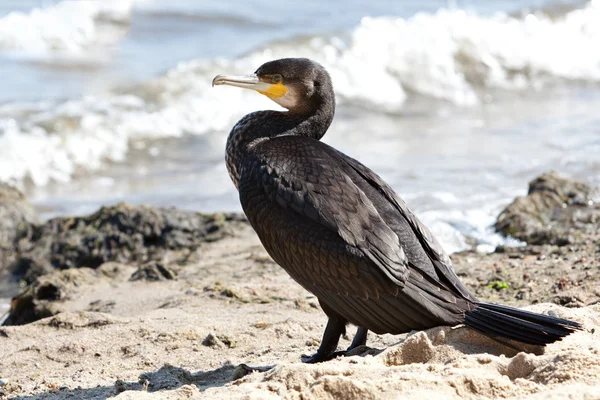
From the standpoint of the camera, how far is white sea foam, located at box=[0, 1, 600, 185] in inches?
525

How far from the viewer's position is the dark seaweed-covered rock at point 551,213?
24.1 ft

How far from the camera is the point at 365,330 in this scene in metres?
4.77

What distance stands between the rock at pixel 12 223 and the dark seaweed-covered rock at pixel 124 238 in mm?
278

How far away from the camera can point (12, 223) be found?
348 inches

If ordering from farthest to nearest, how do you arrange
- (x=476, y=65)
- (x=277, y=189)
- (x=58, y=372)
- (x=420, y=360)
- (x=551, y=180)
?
(x=476, y=65) → (x=551, y=180) → (x=58, y=372) → (x=277, y=189) → (x=420, y=360)

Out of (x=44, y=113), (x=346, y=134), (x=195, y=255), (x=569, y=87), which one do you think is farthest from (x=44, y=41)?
(x=195, y=255)

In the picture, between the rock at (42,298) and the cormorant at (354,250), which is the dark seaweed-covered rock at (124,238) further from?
the cormorant at (354,250)

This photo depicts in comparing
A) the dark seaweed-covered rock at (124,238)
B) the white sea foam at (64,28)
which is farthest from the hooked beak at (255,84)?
the white sea foam at (64,28)

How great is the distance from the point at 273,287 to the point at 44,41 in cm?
1352

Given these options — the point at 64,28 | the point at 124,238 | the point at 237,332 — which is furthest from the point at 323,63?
the point at 237,332

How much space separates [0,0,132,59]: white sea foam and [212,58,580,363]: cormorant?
14025 mm

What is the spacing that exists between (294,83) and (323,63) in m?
12.0

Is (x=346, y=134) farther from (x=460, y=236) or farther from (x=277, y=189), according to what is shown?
(x=277, y=189)

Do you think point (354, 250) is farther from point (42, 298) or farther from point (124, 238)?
point (124, 238)
